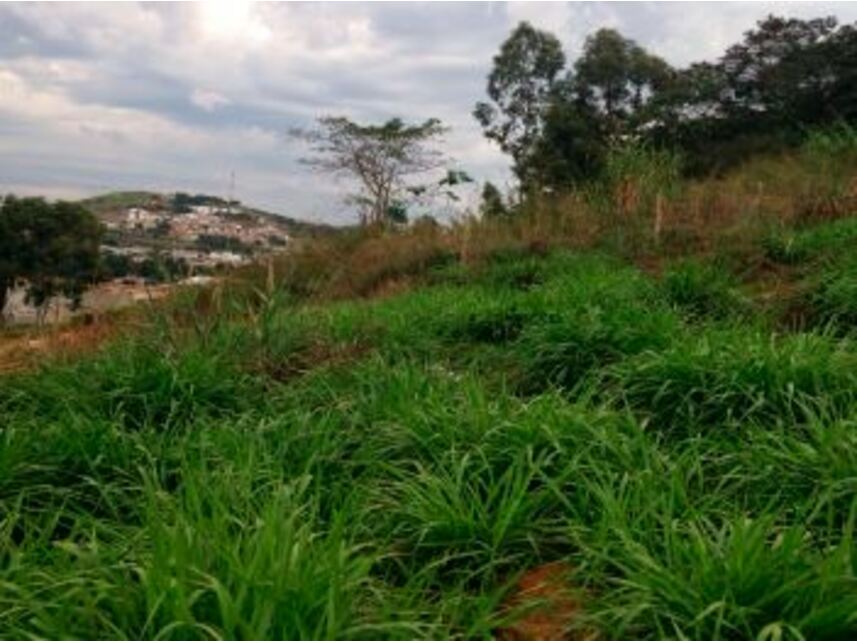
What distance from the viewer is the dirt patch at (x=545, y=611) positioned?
275 cm

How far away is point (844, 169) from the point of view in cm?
1252

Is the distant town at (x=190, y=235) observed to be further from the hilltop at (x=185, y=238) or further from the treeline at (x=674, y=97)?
the treeline at (x=674, y=97)

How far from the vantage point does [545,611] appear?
2900 mm

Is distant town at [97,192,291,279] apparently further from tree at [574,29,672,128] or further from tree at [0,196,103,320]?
tree at [574,29,672,128]

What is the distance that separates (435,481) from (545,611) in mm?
608

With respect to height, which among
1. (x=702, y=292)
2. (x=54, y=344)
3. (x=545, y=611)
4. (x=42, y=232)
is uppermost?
(x=42, y=232)

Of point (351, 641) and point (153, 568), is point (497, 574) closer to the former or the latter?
point (351, 641)

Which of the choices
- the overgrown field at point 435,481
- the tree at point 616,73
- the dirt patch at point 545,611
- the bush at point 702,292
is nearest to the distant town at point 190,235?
the overgrown field at point 435,481

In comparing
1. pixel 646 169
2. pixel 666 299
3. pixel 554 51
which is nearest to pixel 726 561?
pixel 666 299

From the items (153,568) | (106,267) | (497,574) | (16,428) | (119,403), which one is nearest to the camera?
(153,568)

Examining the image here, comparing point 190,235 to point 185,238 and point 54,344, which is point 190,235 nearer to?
point 185,238

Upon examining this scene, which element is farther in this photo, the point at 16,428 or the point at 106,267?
the point at 106,267

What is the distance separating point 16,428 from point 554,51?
2977cm

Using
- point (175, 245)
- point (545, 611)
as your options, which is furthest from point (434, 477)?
point (175, 245)
